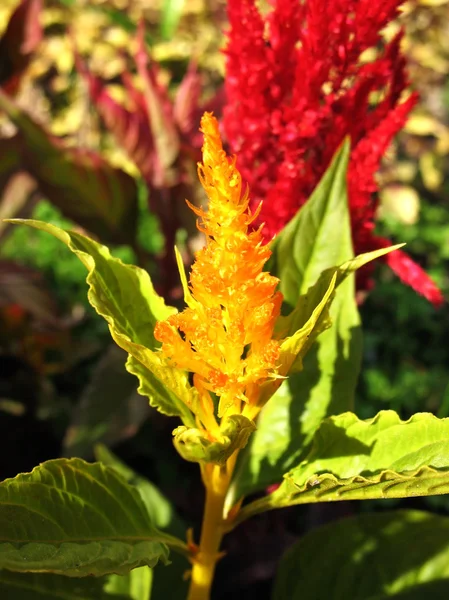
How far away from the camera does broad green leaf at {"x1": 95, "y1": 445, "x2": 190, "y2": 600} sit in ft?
3.32

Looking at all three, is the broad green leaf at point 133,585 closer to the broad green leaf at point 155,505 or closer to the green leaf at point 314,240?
the broad green leaf at point 155,505

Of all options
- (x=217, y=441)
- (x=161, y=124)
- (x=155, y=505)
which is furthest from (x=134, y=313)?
(x=161, y=124)

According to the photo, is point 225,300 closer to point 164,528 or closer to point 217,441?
point 217,441

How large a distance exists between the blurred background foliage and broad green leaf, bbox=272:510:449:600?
261 millimetres

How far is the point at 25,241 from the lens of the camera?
8.01ft

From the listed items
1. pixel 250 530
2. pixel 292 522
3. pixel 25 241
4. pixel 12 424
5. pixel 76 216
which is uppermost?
pixel 76 216

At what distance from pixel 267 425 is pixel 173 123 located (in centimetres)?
82

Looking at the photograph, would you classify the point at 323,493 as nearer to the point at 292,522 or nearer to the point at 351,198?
the point at 351,198

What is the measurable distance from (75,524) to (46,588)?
226 millimetres

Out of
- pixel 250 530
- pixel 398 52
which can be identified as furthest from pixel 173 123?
pixel 250 530

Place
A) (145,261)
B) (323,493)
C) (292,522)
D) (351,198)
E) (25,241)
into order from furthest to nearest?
(25,241)
(145,261)
(292,522)
(351,198)
(323,493)

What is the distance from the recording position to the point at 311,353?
0.88 m

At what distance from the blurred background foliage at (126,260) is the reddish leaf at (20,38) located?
98 mm

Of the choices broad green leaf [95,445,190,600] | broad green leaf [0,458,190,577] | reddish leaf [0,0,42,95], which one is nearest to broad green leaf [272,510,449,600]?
broad green leaf [95,445,190,600]
